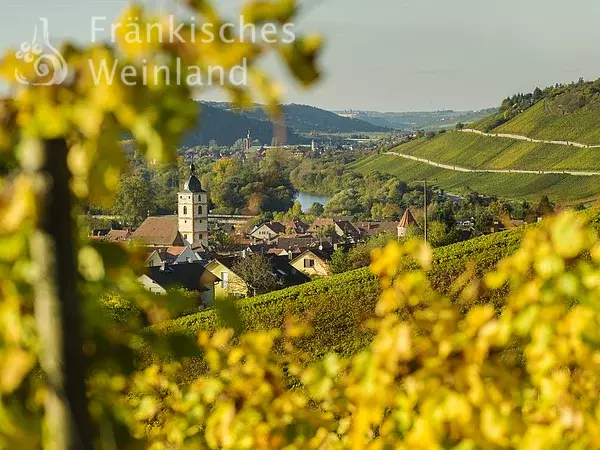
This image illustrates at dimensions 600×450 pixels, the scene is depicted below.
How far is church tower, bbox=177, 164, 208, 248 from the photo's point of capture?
43.2 m

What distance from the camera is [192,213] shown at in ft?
142

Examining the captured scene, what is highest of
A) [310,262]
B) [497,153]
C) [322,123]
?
[322,123]

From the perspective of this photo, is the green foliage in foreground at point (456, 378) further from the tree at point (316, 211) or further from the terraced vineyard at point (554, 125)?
the terraced vineyard at point (554, 125)

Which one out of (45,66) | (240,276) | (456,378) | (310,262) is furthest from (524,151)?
(45,66)

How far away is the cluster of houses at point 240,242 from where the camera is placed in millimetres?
25312

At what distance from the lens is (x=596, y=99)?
62969 millimetres

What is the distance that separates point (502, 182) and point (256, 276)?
4135 cm

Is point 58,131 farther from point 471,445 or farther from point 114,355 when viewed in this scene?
point 471,445

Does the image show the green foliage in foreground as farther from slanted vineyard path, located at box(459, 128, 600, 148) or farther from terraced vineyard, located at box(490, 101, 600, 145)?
terraced vineyard, located at box(490, 101, 600, 145)

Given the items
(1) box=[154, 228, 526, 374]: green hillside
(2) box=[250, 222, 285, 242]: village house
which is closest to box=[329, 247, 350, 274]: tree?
(1) box=[154, 228, 526, 374]: green hillside

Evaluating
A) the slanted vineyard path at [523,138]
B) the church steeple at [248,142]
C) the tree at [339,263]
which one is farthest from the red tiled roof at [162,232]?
the church steeple at [248,142]

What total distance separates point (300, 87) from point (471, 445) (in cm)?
70

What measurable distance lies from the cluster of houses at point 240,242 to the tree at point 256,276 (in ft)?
0.42

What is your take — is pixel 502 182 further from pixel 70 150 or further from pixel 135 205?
pixel 70 150
